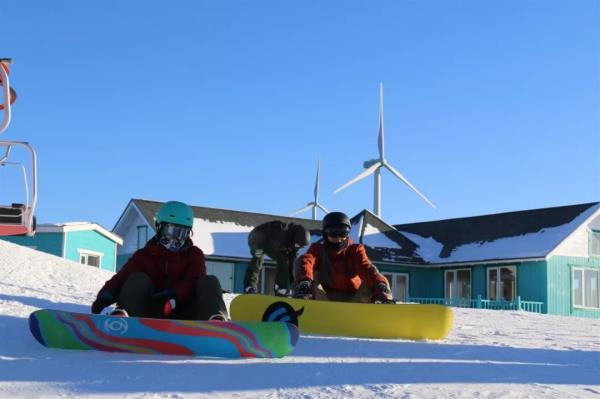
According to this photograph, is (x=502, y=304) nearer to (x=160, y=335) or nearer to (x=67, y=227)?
(x=67, y=227)

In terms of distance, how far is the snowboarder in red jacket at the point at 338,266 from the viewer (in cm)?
709

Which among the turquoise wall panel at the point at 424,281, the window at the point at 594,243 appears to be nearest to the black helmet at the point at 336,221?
the turquoise wall panel at the point at 424,281

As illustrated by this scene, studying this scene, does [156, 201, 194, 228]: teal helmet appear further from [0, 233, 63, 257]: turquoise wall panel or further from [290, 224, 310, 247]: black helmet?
[0, 233, 63, 257]: turquoise wall panel

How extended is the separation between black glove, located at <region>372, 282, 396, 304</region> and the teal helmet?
6.94 feet

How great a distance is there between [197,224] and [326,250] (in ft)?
65.6

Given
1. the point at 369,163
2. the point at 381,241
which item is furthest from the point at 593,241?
the point at 369,163

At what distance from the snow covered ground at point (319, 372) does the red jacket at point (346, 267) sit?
1008 mm

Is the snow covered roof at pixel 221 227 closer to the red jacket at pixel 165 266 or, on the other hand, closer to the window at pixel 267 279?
the window at pixel 267 279

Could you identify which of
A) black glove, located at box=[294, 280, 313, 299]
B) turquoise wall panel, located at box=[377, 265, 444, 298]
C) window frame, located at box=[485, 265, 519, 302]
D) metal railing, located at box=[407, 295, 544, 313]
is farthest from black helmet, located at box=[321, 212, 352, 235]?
turquoise wall panel, located at box=[377, 265, 444, 298]

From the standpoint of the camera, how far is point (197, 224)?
26.9 m

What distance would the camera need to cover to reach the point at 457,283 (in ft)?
91.0

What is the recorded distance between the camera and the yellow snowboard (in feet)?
21.0

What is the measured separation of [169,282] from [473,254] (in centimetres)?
2242

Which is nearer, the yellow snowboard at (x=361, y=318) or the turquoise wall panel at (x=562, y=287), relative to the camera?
the yellow snowboard at (x=361, y=318)
